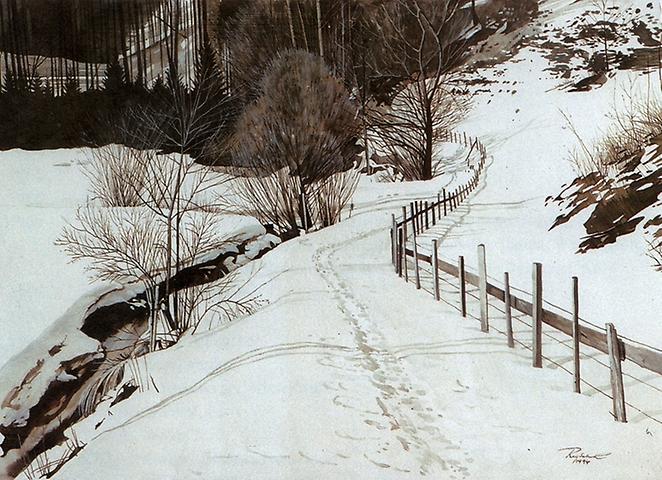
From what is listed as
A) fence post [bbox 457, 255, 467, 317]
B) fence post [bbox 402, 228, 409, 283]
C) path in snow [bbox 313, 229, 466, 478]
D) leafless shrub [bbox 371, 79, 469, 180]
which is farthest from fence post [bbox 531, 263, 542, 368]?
leafless shrub [bbox 371, 79, 469, 180]

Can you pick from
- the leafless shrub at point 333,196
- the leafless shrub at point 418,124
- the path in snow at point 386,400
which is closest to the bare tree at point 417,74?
the leafless shrub at point 418,124

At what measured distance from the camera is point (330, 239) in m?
3.09

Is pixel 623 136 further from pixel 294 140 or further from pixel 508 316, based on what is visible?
pixel 294 140

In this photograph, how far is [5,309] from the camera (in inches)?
104

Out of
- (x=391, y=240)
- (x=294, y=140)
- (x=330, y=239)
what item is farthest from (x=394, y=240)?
(x=294, y=140)

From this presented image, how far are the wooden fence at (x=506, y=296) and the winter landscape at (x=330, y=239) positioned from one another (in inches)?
0.5

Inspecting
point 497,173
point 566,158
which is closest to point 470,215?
point 497,173

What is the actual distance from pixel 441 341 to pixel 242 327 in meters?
0.97

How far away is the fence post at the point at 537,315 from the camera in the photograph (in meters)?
2.39

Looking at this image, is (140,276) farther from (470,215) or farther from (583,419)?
(583,419)
